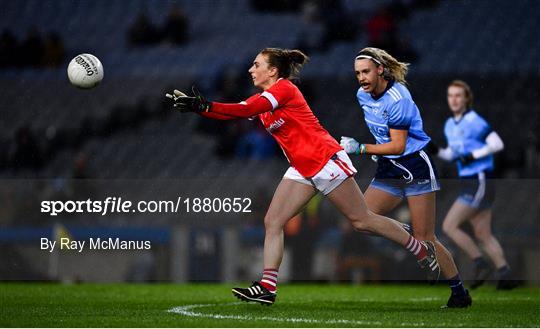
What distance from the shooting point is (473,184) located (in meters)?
10.9

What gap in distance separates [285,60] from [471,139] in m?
4.01

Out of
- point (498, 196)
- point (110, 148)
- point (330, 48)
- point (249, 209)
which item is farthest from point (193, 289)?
point (330, 48)

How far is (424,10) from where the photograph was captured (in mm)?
17906

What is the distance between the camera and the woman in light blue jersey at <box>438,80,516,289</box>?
10.7 metres

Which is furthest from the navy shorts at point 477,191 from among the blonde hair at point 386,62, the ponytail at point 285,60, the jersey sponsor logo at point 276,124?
the jersey sponsor logo at point 276,124

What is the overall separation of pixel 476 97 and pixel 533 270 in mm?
4412

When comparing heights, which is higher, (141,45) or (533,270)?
(141,45)

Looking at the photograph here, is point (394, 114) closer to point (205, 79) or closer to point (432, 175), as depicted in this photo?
point (432, 175)

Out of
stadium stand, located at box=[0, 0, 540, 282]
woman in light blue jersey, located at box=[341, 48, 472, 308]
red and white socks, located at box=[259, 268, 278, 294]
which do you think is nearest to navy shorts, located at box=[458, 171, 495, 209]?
woman in light blue jersey, located at box=[341, 48, 472, 308]

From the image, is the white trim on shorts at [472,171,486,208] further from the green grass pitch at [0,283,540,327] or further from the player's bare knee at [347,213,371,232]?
the player's bare knee at [347,213,371,232]

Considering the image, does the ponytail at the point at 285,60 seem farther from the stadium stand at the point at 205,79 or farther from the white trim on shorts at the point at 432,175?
the stadium stand at the point at 205,79

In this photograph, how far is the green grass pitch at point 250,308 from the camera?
6.67 metres

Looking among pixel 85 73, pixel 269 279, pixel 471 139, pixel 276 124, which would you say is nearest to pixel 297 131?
pixel 276 124

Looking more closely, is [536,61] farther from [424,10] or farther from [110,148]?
[110,148]
